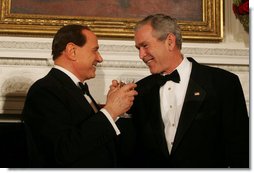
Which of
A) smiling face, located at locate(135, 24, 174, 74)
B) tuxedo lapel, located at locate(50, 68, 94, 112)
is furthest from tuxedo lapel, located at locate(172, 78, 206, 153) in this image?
tuxedo lapel, located at locate(50, 68, 94, 112)

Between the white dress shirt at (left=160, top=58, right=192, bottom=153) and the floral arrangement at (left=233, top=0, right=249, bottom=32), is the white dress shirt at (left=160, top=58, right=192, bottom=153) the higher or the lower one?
the lower one

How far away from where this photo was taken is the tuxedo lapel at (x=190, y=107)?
212 centimetres

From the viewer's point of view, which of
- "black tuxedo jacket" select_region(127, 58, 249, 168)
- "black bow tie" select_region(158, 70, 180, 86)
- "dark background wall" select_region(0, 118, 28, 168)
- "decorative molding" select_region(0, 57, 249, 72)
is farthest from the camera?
"decorative molding" select_region(0, 57, 249, 72)

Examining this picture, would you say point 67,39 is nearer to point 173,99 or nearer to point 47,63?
point 173,99

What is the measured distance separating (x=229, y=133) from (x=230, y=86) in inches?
9.8

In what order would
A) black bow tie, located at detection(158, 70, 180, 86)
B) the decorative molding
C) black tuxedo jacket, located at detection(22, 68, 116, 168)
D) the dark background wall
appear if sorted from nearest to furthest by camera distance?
black tuxedo jacket, located at detection(22, 68, 116, 168), black bow tie, located at detection(158, 70, 180, 86), the dark background wall, the decorative molding

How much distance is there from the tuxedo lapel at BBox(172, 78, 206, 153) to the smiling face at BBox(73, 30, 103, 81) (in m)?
0.51

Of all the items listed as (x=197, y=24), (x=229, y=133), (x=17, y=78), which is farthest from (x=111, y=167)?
(x=197, y=24)

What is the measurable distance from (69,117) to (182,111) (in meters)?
0.59

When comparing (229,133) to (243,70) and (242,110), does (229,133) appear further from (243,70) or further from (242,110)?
(243,70)

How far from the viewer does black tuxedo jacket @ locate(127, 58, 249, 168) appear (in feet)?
6.93

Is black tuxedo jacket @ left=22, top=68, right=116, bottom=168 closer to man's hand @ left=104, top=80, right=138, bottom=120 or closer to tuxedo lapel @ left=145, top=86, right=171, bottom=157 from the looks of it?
man's hand @ left=104, top=80, right=138, bottom=120

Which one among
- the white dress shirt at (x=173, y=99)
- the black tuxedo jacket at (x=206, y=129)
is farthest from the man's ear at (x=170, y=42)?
the black tuxedo jacket at (x=206, y=129)

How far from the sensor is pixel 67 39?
84.7 inches
